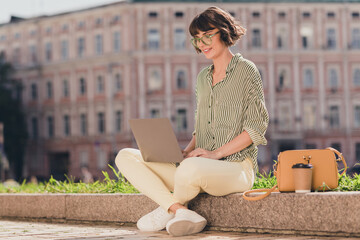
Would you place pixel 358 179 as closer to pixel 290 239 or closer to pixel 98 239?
pixel 290 239

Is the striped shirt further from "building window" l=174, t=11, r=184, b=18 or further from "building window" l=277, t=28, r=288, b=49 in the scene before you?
"building window" l=277, t=28, r=288, b=49

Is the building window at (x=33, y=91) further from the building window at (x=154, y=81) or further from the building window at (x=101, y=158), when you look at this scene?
the building window at (x=154, y=81)

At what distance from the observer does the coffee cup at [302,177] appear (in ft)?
16.2

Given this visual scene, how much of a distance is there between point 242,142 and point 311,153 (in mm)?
549

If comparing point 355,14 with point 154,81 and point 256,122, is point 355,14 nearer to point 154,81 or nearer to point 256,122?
point 154,81

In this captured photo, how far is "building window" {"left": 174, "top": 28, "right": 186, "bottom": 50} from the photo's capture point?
48875 millimetres

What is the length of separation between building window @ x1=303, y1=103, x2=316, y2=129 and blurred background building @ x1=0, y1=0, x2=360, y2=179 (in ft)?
0.24

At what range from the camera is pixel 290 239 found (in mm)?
4934

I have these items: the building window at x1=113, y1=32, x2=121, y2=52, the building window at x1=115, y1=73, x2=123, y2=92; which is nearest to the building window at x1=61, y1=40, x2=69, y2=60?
the building window at x1=113, y1=32, x2=121, y2=52

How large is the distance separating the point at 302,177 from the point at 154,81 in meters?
43.7

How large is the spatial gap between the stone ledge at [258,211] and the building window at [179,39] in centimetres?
4187

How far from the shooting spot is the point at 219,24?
17.6ft

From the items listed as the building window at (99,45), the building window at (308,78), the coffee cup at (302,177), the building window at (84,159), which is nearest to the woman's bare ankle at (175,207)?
the coffee cup at (302,177)

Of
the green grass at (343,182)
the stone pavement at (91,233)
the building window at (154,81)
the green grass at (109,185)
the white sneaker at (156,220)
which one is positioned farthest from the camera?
the building window at (154,81)
